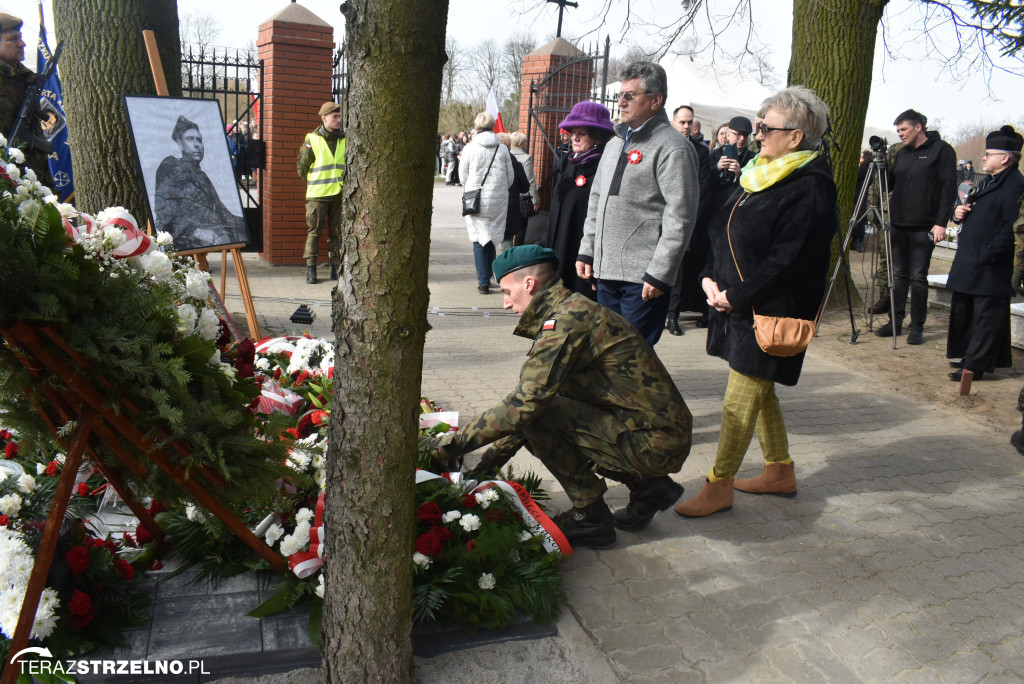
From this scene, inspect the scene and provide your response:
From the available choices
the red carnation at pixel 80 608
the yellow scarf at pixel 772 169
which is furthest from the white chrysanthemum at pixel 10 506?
the yellow scarf at pixel 772 169

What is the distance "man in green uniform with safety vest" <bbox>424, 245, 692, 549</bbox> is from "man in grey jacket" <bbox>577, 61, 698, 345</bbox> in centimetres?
97

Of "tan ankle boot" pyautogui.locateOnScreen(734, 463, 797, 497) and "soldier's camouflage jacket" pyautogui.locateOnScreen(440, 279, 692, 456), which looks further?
"tan ankle boot" pyautogui.locateOnScreen(734, 463, 797, 497)

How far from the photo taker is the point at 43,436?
103 inches

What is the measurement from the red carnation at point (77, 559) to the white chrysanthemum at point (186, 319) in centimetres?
78

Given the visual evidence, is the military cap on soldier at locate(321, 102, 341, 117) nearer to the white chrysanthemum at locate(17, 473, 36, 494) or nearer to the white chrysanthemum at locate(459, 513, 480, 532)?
the white chrysanthemum at locate(17, 473, 36, 494)

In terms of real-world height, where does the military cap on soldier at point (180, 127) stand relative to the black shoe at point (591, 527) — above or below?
above

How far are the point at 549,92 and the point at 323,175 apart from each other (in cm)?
475

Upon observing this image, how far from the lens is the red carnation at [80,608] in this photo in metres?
2.56

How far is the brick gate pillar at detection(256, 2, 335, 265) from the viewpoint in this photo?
9.70 meters

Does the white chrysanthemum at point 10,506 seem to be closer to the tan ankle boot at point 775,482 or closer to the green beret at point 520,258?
the green beret at point 520,258

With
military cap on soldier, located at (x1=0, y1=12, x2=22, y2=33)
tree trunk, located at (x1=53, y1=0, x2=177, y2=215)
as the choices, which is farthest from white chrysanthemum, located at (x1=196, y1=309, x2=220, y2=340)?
military cap on soldier, located at (x1=0, y1=12, x2=22, y2=33)

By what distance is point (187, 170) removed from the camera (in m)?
5.58

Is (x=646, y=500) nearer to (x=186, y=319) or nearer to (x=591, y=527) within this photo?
(x=591, y=527)

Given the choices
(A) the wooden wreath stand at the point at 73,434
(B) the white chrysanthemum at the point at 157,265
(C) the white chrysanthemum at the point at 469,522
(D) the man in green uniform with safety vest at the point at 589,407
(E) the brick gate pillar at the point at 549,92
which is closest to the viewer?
(A) the wooden wreath stand at the point at 73,434
